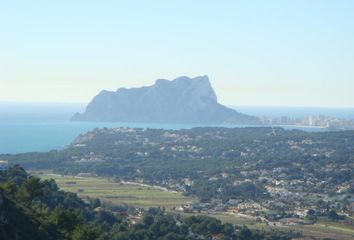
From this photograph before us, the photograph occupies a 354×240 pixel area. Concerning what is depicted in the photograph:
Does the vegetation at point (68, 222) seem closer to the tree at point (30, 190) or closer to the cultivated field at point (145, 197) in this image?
the tree at point (30, 190)

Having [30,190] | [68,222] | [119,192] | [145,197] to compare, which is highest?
[30,190]

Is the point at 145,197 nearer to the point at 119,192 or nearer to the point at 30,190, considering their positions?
the point at 119,192

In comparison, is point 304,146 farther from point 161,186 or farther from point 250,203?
point 250,203

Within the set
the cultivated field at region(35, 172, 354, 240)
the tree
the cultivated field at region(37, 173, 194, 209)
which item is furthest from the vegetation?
the cultivated field at region(37, 173, 194, 209)

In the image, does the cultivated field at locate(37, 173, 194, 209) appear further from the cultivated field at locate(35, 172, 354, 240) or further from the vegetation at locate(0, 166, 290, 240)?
the vegetation at locate(0, 166, 290, 240)

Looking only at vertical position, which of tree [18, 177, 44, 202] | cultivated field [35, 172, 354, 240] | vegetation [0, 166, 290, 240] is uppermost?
tree [18, 177, 44, 202]

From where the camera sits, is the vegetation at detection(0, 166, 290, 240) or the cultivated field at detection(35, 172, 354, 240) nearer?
the vegetation at detection(0, 166, 290, 240)

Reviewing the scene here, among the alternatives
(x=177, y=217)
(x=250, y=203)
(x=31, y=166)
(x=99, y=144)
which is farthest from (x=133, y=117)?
(x=177, y=217)

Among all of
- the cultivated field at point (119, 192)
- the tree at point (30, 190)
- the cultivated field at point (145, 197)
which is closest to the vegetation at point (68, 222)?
the tree at point (30, 190)

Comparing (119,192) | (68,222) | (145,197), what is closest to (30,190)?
(68,222)

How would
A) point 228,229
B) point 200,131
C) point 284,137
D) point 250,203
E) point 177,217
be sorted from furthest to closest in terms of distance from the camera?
point 200,131, point 284,137, point 250,203, point 177,217, point 228,229

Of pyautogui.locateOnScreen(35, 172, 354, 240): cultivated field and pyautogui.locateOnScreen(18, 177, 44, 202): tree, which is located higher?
pyautogui.locateOnScreen(18, 177, 44, 202): tree
